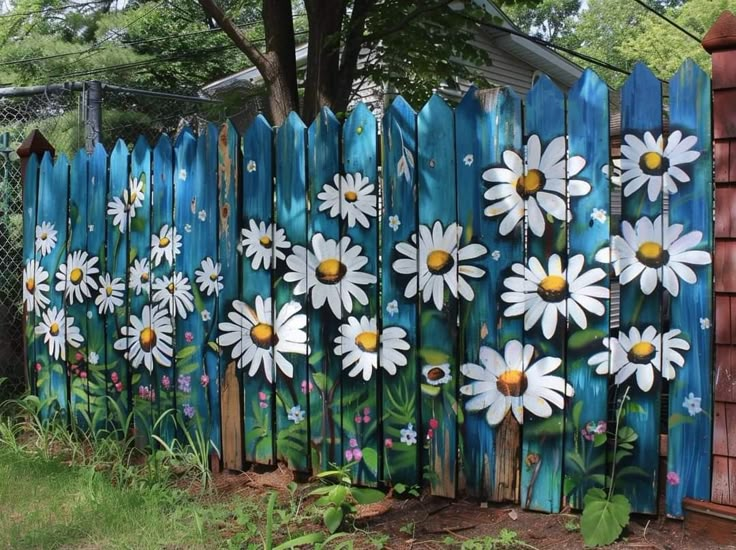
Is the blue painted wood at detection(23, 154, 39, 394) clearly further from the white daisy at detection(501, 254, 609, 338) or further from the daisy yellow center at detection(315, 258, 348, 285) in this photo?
the white daisy at detection(501, 254, 609, 338)

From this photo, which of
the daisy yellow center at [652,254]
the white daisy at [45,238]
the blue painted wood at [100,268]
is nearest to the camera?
the daisy yellow center at [652,254]

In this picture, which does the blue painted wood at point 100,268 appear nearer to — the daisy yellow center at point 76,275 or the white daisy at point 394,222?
the daisy yellow center at point 76,275

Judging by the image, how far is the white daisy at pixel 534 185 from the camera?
2.73 m

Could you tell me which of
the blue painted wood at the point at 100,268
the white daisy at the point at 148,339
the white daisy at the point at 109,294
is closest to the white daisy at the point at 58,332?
the blue painted wood at the point at 100,268

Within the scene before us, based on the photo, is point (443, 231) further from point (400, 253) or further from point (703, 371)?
point (703, 371)

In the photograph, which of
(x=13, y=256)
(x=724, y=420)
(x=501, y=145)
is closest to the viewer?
→ (x=724, y=420)

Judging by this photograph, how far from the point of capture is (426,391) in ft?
9.88

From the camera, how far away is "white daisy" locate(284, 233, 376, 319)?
318 cm

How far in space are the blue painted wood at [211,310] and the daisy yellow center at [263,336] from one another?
0.27 meters

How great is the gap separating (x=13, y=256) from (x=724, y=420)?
487 cm

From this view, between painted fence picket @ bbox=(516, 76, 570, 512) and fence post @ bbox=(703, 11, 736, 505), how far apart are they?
53 centimetres

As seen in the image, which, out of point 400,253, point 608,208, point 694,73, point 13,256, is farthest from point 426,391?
point 13,256

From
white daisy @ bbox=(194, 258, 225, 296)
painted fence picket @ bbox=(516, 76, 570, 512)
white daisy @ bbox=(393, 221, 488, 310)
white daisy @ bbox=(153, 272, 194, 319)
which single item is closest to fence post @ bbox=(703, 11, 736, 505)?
painted fence picket @ bbox=(516, 76, 570, 512)

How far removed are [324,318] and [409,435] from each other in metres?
0.65
